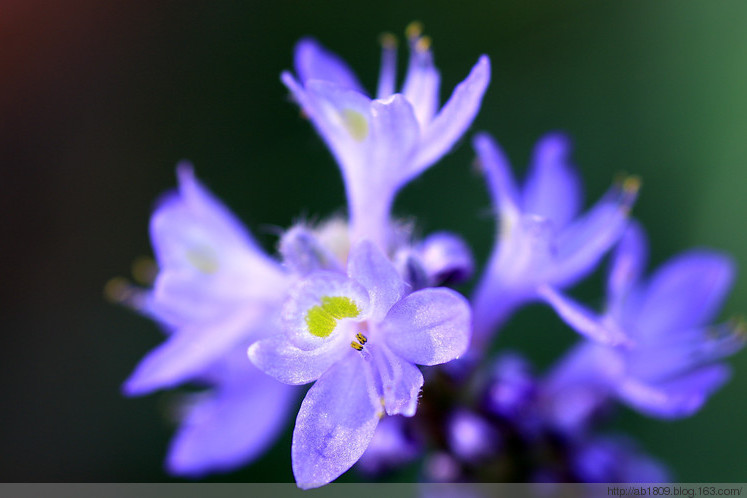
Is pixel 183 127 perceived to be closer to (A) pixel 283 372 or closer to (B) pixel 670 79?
(B) pixel 670 79

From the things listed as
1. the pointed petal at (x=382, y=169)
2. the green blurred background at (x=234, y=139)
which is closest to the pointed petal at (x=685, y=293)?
the pointed petal at (x=382, y=169)

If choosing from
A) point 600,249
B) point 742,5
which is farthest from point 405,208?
point 600,249

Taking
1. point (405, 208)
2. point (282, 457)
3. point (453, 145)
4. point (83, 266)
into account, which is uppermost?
point (453, 145)

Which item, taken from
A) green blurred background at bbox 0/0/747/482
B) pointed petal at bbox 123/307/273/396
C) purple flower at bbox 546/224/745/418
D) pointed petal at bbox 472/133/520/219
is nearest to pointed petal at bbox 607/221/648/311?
purple flower at bbox 546/224/745/418

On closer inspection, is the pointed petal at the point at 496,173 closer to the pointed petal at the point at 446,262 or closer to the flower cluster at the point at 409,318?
the flower cluster at the point at 409,318

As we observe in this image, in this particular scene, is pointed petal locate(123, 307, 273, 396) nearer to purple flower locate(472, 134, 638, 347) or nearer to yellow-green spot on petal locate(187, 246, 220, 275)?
yellow-green spot on petal locate(187, 246, 220, 275)

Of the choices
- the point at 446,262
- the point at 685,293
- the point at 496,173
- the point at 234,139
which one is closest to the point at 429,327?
the point at 446,262

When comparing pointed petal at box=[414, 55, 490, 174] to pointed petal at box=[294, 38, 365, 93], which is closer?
pointed petal at box=[414, 55, 490, 174]
